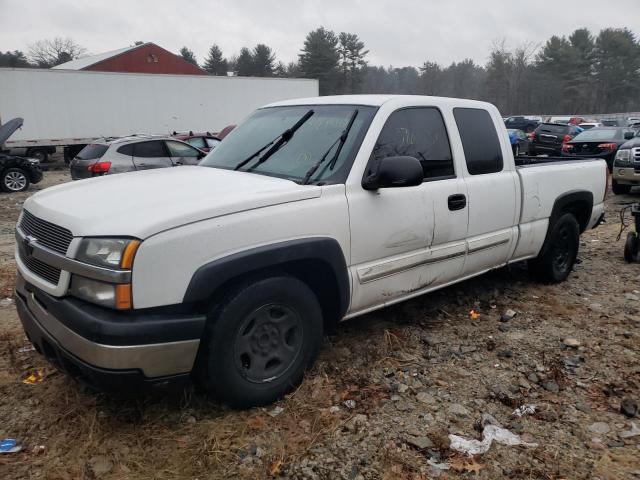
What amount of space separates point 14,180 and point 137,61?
33.4 m

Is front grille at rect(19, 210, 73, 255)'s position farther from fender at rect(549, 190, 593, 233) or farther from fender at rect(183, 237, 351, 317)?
fender at rect(549, 190, 593, 233)

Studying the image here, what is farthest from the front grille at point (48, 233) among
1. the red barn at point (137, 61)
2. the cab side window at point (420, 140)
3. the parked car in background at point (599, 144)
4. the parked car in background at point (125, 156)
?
the red barn at point (137, 61)

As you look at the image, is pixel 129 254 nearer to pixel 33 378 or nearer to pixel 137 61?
pixel 33 378

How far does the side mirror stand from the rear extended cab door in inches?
38.3

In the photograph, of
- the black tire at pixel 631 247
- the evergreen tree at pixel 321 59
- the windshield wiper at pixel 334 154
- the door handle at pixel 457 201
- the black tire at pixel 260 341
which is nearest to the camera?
the black tire at pixel 260 341

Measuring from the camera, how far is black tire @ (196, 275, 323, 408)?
268 centimetres

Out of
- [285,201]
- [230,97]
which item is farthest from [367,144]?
[230,97]

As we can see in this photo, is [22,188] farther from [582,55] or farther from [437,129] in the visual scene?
[582,55]

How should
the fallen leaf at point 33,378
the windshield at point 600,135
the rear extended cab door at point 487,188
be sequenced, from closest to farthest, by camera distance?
1. the fallen leaf at point 33,378
2. the rear extended cab door at point 487,188
3. the windshield at point 600,135

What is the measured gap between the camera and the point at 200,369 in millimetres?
2717

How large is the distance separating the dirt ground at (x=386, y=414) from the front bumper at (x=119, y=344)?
1.44 ft

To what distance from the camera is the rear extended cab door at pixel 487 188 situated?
13.2ft

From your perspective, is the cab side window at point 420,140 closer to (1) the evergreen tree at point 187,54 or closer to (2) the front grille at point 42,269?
(2) the front grille at point 42,269

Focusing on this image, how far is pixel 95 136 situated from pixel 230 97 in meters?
6.45
